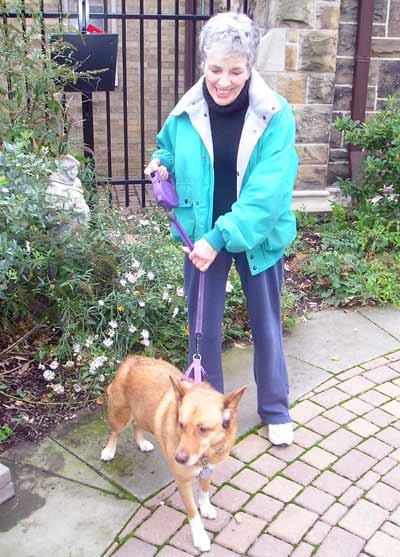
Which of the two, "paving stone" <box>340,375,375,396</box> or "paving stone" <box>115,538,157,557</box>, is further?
"paving stone" <box>340,375,375,396</box>

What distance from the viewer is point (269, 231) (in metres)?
3.08

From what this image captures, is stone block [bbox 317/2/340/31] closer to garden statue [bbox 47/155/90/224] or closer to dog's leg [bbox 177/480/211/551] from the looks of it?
garden statue [bbox 47/155/90/224]

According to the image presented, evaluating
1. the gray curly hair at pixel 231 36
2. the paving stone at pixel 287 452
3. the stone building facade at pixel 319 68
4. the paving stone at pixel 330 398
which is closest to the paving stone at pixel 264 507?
the paving stone at pixel 287 452

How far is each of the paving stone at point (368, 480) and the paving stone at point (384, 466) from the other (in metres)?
A: 0.03

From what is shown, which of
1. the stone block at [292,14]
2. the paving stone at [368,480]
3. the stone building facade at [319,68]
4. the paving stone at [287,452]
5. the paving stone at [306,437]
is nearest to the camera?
the paving stone at [368,480]

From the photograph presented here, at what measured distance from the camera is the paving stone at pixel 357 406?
12.6 feet

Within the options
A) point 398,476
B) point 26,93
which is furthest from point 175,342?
point 26,93

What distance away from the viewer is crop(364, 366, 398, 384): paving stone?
4.20 meters

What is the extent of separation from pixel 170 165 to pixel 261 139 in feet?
1.84

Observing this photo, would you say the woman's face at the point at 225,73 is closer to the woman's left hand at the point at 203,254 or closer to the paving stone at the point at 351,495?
the woman's left hand at the point at 203,254

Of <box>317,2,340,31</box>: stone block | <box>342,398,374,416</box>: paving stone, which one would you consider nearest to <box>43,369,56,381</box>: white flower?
<box>342,398,374,416</box>: paving stone

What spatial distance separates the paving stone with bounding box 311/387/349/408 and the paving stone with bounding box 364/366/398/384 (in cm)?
29

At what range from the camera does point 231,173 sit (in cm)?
315

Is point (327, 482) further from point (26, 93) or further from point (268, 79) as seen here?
point (268, 79)
